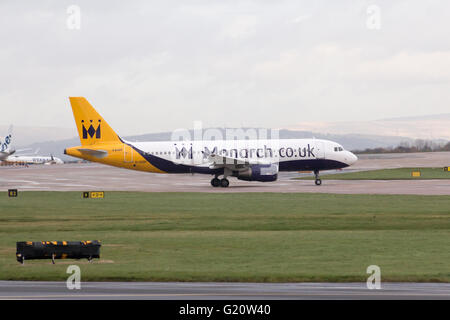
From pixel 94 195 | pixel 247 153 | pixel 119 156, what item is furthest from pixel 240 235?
pixel 119 156

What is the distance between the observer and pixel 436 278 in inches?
794

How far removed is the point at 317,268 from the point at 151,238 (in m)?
10.6

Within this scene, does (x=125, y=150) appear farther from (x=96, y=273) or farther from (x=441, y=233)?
(x=96, y=273)

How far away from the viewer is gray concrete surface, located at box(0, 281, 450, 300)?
678 inches

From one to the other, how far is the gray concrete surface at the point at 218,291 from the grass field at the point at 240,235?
102cm

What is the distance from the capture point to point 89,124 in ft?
218

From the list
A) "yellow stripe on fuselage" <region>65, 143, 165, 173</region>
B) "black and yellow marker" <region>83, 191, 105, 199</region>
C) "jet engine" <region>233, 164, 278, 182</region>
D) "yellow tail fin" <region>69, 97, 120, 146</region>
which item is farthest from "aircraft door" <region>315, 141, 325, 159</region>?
"black and yellow marker" <region>83, 191, 105, 199</region>

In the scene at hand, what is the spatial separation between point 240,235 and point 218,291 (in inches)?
528

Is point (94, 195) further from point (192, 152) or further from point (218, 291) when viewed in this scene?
point (218, 291)

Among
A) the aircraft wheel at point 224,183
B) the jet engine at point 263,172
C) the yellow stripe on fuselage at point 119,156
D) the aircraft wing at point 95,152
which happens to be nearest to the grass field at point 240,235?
the jet engine at point 263,172

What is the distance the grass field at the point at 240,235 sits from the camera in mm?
21672

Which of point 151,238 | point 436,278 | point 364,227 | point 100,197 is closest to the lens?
point 436,278
